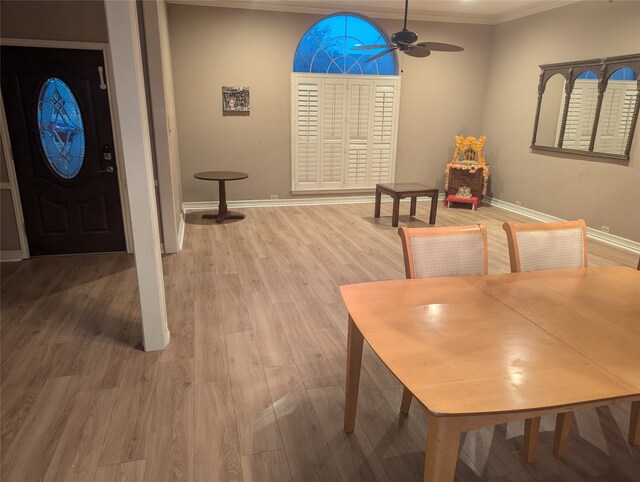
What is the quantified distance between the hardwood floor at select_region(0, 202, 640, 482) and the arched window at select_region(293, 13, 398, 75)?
3742 millimetres

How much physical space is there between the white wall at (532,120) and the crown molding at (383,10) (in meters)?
0.12

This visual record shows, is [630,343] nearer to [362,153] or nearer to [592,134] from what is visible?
[592,134]

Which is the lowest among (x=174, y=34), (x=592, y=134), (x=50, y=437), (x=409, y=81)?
(x=50, y=437)

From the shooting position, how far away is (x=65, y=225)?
409cm

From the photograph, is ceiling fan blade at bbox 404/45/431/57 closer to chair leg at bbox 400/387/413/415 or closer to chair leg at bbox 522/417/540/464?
chair leg at bbox 400/387/413/415

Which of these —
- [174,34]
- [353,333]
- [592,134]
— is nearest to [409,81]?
[592,134]

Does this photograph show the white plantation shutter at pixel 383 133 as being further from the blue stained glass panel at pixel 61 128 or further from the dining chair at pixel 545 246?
the dining chair at pixel 545 246

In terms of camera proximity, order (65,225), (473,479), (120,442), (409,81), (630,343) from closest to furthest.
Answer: (630,343)
(473,479)
(120,442)
(65,225)
(409,81)

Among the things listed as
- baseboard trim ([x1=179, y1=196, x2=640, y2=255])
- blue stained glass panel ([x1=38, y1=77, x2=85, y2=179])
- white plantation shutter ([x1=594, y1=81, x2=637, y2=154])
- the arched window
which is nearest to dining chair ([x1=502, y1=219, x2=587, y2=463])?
white plantation shutter ([x1=594, y1=81, x2=637, y2=154])

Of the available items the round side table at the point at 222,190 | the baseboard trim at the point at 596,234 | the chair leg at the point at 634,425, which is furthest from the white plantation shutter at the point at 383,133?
the chair leg at the point at 634,425

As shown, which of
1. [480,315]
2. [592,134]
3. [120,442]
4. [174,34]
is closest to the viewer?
[480,315]

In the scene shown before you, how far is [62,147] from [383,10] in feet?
15.1

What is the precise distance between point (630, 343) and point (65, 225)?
174 inches

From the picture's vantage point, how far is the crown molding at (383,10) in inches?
220
